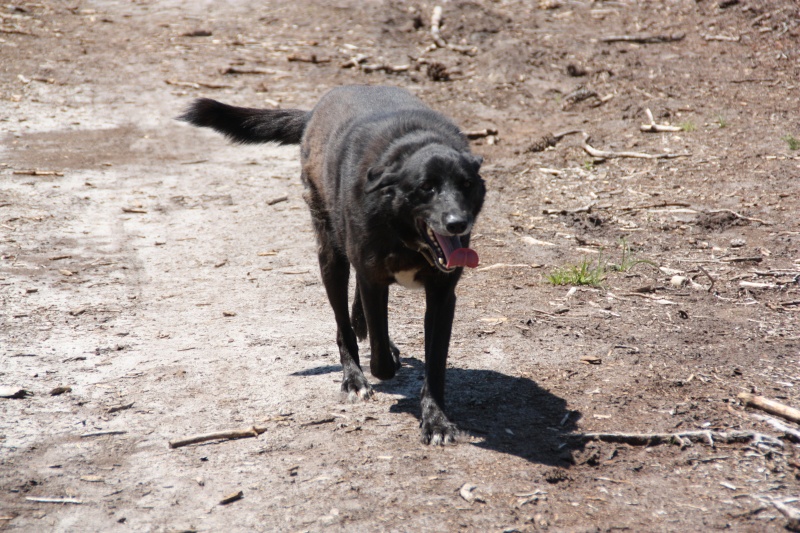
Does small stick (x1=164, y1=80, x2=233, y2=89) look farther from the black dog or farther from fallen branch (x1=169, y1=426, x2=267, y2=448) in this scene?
fallen branch (x1=169, y1=426, x2=267, y2=448)

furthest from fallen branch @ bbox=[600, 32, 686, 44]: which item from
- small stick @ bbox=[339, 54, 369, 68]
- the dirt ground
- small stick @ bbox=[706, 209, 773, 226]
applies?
small stick @ bbox=[706, 209, 773, 226]

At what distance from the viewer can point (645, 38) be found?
38.1 ft

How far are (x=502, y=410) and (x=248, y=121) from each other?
2.70m

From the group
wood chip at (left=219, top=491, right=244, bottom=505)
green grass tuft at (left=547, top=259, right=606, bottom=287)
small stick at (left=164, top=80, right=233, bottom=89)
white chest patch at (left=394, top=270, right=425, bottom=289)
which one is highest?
small stick at (left=164, top=80, right=233, bottom=89)

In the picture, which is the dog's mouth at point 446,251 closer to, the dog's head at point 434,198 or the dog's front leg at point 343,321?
the dog's head at point 434,198

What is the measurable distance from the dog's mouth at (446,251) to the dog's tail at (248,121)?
1.92m

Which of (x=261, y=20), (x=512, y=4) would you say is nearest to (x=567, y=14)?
(x=512, y=4)

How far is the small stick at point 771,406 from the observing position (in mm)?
3796

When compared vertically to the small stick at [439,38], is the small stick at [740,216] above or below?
below

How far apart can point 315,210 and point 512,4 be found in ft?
30.9

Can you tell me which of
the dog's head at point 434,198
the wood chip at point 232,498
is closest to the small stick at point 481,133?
the dog's head at point 434,198

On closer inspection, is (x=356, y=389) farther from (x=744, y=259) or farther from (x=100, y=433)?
→ (x=744, y=259)

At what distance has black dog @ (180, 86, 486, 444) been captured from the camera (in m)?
3.91

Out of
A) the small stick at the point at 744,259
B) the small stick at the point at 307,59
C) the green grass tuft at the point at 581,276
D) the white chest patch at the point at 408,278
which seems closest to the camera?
the white chest patch at the point at 408,278
